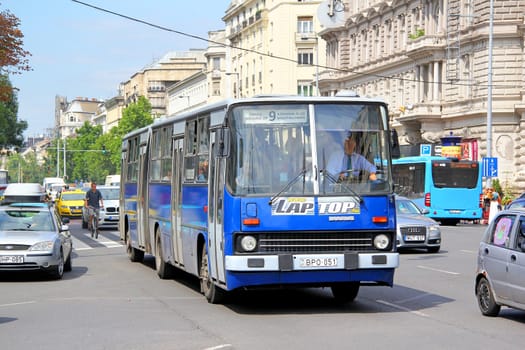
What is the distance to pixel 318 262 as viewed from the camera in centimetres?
1460

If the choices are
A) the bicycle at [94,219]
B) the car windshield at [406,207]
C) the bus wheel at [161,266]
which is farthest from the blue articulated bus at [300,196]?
the bicycle at [94,219]

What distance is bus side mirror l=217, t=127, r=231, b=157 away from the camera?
48.3ft

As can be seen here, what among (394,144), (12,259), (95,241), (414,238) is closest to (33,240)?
(12,259)

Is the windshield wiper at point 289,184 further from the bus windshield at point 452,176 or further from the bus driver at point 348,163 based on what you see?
the bus windshield at point 452,176

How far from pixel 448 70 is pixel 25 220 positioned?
47.9 m

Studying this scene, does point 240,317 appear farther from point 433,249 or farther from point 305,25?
point 305,25

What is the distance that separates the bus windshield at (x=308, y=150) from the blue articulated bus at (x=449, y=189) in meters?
36.8

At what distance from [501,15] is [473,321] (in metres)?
50.2

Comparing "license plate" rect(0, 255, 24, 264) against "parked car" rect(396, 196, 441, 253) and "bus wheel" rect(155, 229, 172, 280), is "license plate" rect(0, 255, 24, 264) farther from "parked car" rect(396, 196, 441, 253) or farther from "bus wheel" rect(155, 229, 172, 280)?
"parked car" rect(396, 196, 441, 253)

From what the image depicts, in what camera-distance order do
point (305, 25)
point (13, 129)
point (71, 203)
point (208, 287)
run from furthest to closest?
point (305, 25) < point (13, 129) < point (71, 203) < point (208, 287)

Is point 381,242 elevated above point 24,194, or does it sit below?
above

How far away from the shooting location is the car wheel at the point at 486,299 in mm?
14398

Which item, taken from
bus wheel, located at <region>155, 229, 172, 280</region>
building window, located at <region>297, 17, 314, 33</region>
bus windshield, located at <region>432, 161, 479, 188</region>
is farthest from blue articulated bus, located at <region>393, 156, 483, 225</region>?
building window, located at <region>297, 17, 314, 33</region>

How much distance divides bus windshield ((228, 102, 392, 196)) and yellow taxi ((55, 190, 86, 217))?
4395 centimetres
